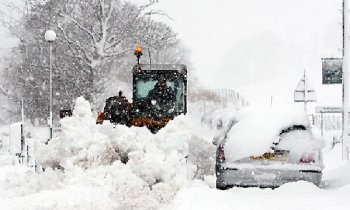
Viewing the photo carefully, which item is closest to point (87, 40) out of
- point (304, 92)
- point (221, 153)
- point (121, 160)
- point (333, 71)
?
point (304, 92)

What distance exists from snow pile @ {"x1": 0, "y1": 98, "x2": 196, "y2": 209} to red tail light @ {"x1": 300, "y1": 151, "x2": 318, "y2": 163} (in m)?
2.21

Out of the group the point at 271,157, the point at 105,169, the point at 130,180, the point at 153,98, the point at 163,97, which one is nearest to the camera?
the point at 271,157

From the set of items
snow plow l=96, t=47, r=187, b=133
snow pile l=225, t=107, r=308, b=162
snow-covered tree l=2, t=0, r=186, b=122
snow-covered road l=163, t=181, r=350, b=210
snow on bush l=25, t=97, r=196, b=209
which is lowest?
snow-covered road l=163, t=181, r=350, b=210

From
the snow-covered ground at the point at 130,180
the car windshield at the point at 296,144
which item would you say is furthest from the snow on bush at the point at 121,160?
the car windshield at the point at 296,144

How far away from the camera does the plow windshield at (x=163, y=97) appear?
1579 centimetres

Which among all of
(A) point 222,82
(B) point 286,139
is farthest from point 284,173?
(A) point 222,82

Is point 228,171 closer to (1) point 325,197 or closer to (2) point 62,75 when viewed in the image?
(1) point 325,197

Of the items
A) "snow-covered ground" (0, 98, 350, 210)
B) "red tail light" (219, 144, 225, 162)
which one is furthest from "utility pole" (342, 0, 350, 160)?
"red tail light" (219, 144, 225, 162)

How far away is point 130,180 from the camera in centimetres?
962

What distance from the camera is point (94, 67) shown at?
29219 mm

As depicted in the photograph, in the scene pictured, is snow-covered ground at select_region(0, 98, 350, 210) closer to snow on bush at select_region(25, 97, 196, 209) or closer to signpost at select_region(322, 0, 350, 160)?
snow on bush at select_region(25, 97, 196, 209)

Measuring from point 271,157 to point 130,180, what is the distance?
8.11 feet

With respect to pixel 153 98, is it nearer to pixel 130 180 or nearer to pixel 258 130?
pixel 130 180

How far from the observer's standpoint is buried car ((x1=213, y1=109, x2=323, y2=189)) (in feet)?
28.3
